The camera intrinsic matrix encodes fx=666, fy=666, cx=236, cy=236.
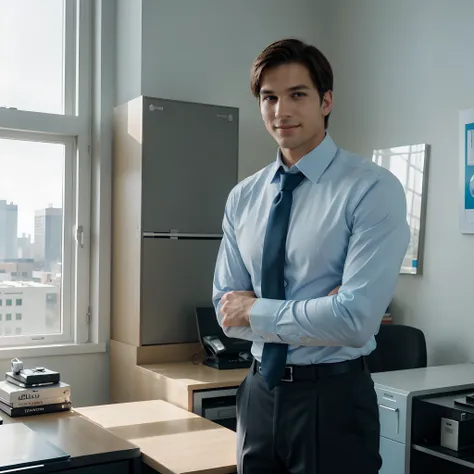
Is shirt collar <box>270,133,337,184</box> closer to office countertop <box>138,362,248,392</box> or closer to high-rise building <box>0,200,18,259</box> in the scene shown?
office countertop <box>138,362,248,392</box>

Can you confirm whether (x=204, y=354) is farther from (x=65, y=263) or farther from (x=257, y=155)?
(x=257, y=155)

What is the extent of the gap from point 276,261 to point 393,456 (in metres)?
1.50

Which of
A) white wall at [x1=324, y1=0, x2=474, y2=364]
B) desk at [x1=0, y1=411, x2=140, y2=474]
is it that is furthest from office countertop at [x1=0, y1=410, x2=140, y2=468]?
white wall at [x1=324, y1=0, x2=474, y2=364]

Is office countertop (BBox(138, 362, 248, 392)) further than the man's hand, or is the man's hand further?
office countertop (BBox(138, 362, 248, 392))

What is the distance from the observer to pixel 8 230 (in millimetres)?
3812

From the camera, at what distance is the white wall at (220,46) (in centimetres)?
390

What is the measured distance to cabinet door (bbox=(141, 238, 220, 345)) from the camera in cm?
363

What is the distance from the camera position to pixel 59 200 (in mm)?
3955

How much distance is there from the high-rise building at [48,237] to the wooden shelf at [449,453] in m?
2.30

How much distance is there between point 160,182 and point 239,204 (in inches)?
70.9

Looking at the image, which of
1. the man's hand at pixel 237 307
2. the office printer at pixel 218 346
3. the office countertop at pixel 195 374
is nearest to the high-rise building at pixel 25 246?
the office countertop at pixel 195 374

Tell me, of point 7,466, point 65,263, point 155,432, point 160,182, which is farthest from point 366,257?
point 65,263

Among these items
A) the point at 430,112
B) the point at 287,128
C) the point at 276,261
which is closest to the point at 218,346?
the point at 430,112

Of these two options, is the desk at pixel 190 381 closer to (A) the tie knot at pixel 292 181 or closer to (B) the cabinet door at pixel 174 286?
(B) the cabinet door at pixel 174 286
